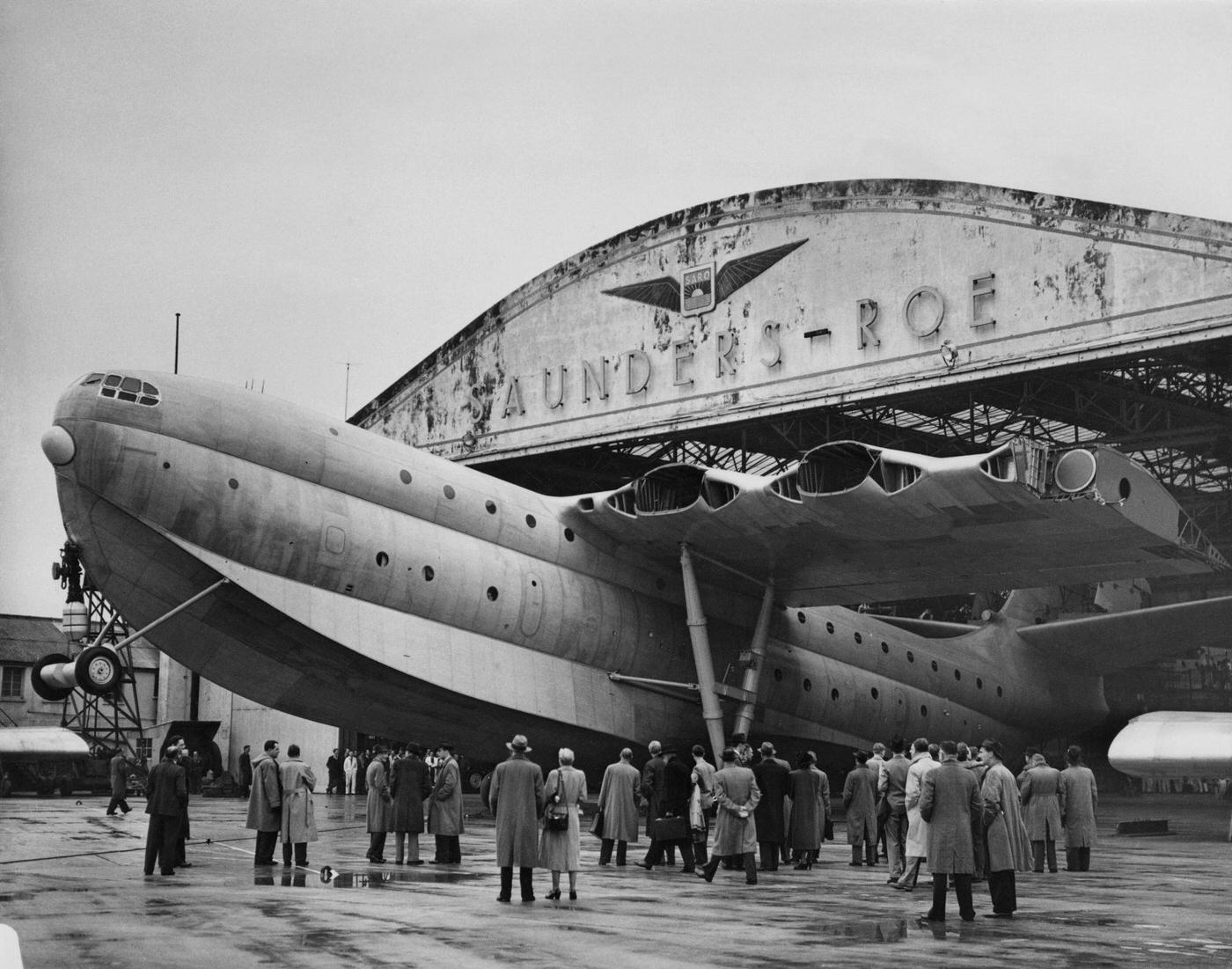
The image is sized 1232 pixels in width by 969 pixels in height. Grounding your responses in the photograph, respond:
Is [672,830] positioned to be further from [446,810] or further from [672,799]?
[446,810]

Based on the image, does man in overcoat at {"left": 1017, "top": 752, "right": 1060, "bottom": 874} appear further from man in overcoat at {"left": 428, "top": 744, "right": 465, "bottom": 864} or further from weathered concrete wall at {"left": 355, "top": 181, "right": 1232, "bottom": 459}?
weathered concrete wall at {"left": 355, "top": 181, "right": 1232, "bottom": 459}

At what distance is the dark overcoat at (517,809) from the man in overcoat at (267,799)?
3423 millimetres

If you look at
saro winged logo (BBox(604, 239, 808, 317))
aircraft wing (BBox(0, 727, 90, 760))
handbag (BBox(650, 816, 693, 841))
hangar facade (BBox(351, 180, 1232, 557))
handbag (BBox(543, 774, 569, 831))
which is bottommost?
handbag (BBox(650, 816, 693, 841))

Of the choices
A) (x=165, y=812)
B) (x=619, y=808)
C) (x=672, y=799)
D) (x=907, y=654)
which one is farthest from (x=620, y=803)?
(x=907, y=654)

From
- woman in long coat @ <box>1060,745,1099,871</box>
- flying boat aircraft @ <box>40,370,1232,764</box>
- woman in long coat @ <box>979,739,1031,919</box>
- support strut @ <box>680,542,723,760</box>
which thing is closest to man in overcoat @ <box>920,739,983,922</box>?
woman in long coat @ <box>979,739,1031,919</box>

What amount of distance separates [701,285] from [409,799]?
18.8 m

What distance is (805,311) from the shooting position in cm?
3053

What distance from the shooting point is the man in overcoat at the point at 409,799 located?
654 inches

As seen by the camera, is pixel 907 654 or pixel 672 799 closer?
pixel 672 799

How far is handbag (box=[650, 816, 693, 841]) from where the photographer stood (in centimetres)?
1698

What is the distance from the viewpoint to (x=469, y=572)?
75.0ft

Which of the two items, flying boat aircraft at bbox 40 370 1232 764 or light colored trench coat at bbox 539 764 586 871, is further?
flying boat aircraft at bbox 40 370 1232 764

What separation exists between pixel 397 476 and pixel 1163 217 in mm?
15770

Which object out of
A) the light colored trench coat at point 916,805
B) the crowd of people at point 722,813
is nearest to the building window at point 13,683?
the crowd of people at point 722,813
